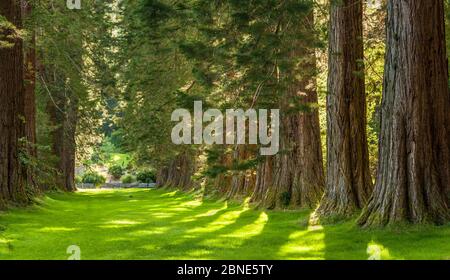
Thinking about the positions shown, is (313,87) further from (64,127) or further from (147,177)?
(147,177)

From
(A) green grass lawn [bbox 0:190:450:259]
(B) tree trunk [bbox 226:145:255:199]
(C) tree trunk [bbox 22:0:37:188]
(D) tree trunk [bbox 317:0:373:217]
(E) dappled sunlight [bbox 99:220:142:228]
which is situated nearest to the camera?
(A) green grass lawn [bbox 0:190:450:259]

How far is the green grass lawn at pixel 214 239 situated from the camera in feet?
35.0

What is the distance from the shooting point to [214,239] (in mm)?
13438

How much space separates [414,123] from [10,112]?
1121 cm

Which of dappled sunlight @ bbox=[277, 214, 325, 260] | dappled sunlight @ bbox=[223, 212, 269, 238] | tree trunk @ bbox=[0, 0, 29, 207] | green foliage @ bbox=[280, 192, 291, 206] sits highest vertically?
tree trunk @ bbox=[0, 0, 29, 207]

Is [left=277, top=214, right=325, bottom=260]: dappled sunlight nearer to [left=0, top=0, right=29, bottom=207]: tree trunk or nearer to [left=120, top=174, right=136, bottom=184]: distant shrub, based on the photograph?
[left=0, top=0, right=29, bottom=207]: tree trunk

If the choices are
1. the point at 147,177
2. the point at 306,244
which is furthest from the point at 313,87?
the point at 147,177

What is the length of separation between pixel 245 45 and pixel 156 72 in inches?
423

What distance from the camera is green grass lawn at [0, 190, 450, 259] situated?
10.7 m

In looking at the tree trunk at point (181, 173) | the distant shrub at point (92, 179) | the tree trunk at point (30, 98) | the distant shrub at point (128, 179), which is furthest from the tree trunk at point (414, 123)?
the distant shrub at point (128, 179)

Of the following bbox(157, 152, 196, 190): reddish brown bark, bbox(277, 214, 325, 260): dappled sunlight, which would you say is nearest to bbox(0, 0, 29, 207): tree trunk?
bbox(277, 214, 325, 260): dappled sunlight

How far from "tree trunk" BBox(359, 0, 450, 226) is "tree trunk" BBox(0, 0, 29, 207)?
1027 cm

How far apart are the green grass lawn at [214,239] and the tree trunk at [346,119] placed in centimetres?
100
